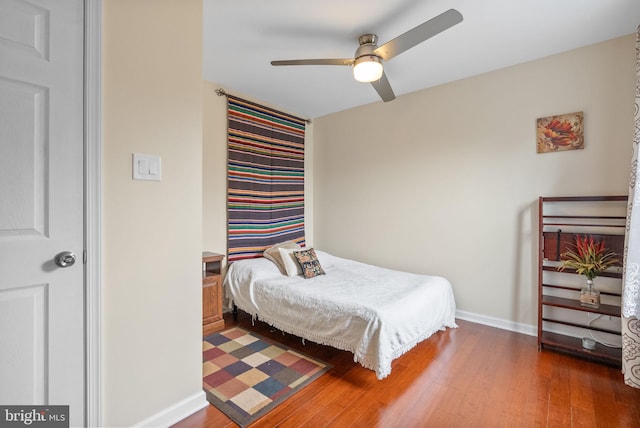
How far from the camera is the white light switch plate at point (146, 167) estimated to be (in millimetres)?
1437

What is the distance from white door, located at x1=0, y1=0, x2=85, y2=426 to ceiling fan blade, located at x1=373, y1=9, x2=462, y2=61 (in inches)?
66.7

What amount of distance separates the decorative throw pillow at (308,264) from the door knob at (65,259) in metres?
2.05

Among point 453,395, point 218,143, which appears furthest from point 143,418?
point 218,143

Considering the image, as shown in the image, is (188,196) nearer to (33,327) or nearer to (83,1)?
(33,327)

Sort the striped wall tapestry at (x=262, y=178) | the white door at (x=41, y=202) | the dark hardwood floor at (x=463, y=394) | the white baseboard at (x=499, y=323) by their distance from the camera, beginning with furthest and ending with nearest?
Answer: the striped wall tapestry at (x=262, y=178) → the white baseboard at (x=499, y=323) → the dark hardwood floor at (x=463, y=394) → the white door at (x=41, y=202)

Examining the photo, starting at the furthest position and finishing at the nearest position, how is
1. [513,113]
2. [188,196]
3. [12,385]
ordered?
1. [513,113]
2. [188,196]
3. [12,385]

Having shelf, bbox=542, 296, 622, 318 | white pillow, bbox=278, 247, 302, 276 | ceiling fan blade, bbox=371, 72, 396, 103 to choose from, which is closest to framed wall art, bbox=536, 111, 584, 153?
shelf, bbox=542, 296, 622, 318

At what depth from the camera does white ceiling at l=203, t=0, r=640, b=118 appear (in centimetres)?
197

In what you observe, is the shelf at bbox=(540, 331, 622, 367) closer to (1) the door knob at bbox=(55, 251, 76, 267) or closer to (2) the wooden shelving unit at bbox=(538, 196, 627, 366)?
(2) the wooden shelving unit at bbox=(538, 196, 627, 366)

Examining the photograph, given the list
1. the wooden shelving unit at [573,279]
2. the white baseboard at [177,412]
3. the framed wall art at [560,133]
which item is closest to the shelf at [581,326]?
the wooden shelving unit at [573,279]

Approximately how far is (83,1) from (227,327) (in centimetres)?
263

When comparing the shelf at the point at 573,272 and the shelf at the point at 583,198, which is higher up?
the shelf at the point at 583,198

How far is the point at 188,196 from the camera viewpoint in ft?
5.42

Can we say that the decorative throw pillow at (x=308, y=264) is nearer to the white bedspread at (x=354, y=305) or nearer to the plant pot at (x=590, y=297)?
the white bedspread at (x=354, y=305)
